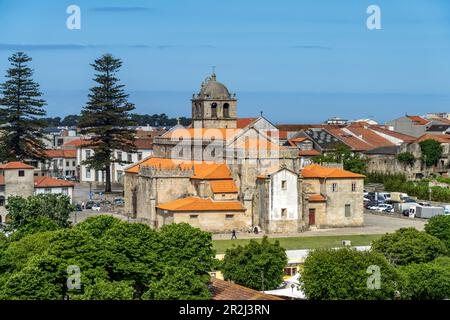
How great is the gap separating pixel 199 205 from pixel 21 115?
2269cm

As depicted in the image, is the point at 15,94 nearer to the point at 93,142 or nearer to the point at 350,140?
the point at 93,142

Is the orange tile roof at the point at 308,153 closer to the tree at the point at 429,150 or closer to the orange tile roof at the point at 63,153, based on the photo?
the tree at the point at 429,150

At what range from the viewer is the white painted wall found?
51219 millimetres

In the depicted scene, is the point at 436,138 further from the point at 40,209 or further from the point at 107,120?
the point at 40,209

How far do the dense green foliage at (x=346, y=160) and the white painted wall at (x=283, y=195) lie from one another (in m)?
18.3

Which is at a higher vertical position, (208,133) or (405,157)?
(208,133)

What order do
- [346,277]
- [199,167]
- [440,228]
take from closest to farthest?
[346,277] < [440,228] < [199,167]

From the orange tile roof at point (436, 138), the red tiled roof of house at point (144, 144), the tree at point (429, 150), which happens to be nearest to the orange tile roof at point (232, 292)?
the red tiled roof of house at point (144, 144)

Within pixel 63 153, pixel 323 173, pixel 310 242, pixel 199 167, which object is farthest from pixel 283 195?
pixel 63 153

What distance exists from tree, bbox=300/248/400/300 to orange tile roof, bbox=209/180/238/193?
17.5m

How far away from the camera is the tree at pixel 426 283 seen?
3456 centimetres

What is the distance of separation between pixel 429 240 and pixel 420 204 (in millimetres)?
21282

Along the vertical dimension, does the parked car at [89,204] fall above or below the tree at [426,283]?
above

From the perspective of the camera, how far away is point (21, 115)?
7000cm
